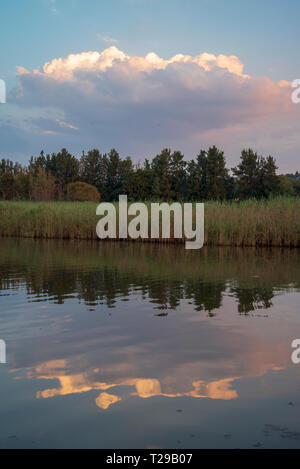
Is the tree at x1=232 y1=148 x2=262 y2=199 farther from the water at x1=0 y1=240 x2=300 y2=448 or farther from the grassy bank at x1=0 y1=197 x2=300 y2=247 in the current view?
the water at x1=0 y1=240 x2=300 y2=448

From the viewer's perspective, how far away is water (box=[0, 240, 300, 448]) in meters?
2.22

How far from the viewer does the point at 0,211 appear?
2008 cm

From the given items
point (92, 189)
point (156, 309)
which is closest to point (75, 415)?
point (156, 309)

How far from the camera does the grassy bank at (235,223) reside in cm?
1484
